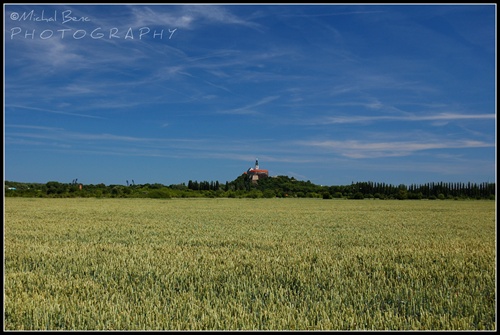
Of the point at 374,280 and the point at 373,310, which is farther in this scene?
the point at 374,280

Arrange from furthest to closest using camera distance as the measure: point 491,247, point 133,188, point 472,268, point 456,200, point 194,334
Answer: point 133,188 < point 456,200 < point 491,247 < point 472,268 < point 194,334

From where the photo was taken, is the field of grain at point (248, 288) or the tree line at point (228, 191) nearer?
the field of grain at point (248, 288)

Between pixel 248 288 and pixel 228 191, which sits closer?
pixel 248 288

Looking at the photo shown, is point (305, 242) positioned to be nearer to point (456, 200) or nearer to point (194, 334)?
point (194, 334)

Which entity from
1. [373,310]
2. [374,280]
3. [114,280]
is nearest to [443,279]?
[374,280]

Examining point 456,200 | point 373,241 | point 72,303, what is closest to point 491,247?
point 373,241

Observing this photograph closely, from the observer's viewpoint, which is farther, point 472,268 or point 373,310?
point 472,268

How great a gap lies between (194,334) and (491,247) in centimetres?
1031

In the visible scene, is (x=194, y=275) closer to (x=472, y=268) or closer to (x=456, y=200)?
(x=472, y=268)

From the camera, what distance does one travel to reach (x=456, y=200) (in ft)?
196

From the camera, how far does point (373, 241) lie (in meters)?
13.7

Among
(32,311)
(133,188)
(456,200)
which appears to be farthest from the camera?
(133,188)

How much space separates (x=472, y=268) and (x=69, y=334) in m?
7.32

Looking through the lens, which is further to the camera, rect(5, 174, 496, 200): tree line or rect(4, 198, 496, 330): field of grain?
rect(5, 174, 496, 200): tree line
